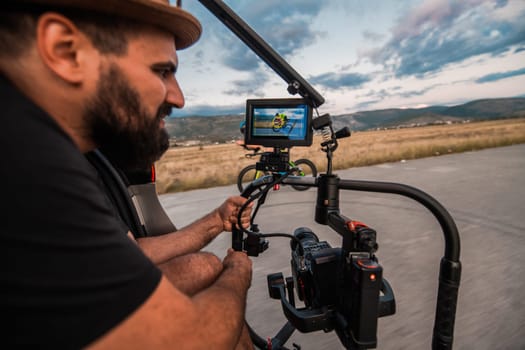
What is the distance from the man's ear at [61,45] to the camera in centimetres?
75

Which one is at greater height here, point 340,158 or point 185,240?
point 185,240

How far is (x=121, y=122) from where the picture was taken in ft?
3.06

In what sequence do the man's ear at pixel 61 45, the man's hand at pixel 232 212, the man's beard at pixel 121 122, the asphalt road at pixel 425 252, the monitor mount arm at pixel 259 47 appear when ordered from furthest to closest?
the asphalt road at pixel 425 252, the man's hand at pixel 232 212, the monitor mount arm at pixel 259 47, the man's beard at pixel 121 122, the man's ear at pixel 61 45

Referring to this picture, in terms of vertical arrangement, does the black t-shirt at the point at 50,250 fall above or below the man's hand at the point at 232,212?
above

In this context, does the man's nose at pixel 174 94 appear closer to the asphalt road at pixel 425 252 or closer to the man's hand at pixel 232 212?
the man's hand at pixel 232 212

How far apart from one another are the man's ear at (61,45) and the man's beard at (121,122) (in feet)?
0.23

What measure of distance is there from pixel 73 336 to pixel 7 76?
65cm

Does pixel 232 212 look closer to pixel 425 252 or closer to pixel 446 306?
pixel 446 306

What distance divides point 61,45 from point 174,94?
1.19 ft

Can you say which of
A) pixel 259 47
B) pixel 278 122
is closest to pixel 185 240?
pixel 278 122

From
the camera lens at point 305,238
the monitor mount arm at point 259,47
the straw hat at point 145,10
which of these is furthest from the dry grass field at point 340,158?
the straw hat at point 145,10

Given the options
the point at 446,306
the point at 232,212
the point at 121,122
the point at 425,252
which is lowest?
the point at 425,252

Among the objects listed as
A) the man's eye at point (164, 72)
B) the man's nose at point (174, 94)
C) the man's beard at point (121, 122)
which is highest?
the man's eye at point (164, 72)

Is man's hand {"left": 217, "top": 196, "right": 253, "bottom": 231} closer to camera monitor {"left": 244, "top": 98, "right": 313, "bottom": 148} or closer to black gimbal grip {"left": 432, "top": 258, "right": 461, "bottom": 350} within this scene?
camera monitor {"left": 244, "top": 98, "right": 313, "bottom": 148}
